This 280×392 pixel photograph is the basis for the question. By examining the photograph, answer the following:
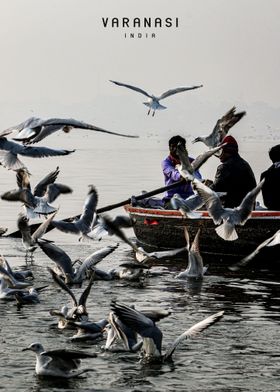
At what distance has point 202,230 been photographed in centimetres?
2222

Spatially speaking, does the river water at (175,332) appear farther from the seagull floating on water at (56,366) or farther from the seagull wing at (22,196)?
the seagull wing at (22,196)

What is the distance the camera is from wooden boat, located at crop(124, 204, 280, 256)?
2091cm

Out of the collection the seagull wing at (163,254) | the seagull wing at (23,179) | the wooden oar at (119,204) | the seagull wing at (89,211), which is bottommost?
the seagull wing at (163,254)

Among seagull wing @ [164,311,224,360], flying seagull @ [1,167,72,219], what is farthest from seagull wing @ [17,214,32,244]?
seagull wing @ [164,311,224,360]

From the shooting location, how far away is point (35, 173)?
56.9 m

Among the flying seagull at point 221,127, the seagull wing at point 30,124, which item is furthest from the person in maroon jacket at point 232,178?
the seagull wing at point 30,124

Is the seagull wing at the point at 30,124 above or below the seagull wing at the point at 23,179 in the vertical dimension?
above

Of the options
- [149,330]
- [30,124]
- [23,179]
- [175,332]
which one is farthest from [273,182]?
[149,330]

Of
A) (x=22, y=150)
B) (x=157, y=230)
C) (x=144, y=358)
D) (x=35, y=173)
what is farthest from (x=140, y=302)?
(x=35, y=173)

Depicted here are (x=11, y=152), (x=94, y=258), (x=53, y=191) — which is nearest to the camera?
(x=11, y=152)

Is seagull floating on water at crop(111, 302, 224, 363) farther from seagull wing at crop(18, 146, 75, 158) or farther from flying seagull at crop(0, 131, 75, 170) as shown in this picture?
flying seagull at crop(0, 131, 75, 170)

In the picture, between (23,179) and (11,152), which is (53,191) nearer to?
(23,179)

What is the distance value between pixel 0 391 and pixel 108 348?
6.10 ft

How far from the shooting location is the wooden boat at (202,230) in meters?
20.9
